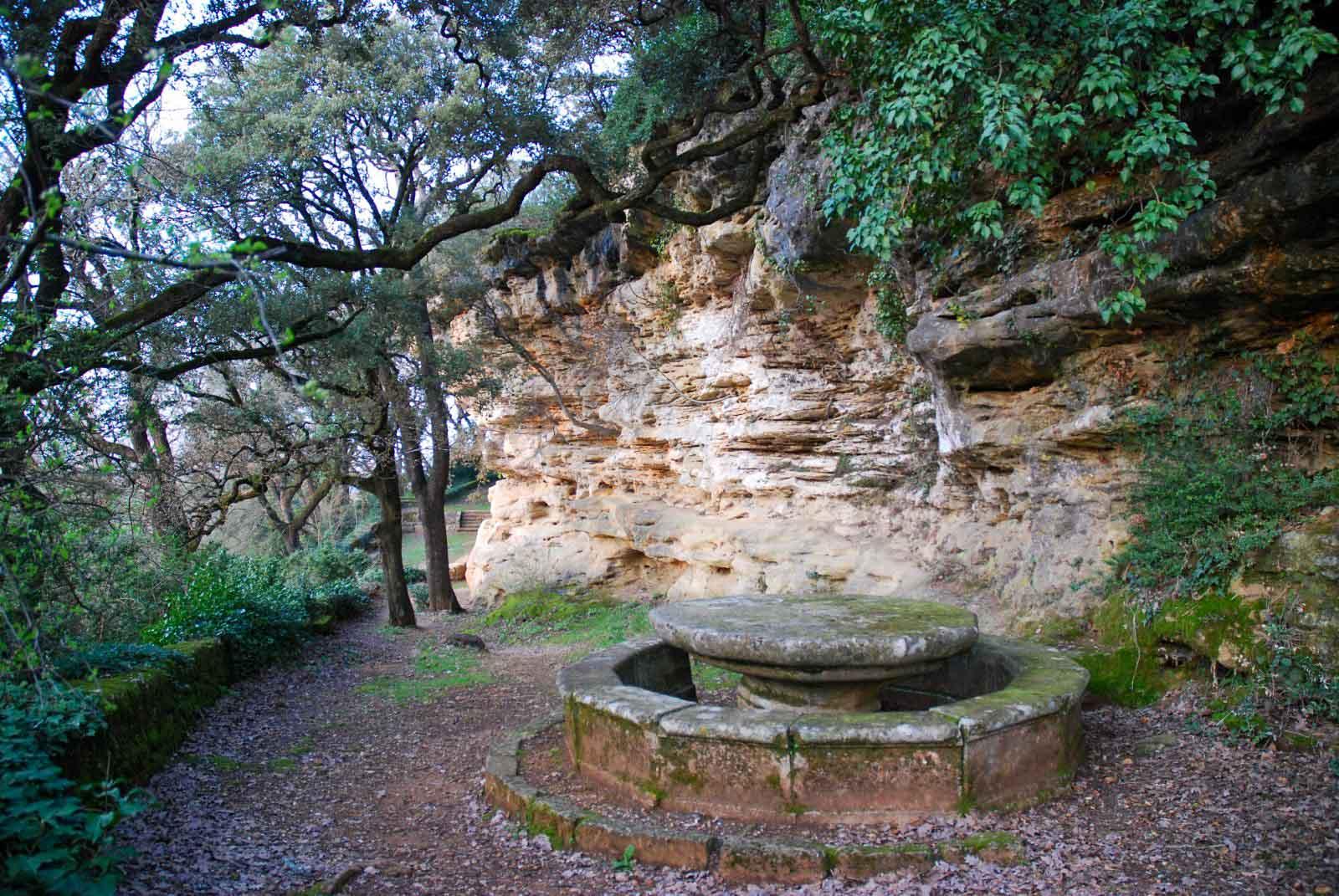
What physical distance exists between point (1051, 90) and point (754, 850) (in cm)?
509

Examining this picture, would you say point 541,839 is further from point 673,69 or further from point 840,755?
point 673,69

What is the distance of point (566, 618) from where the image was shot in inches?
506

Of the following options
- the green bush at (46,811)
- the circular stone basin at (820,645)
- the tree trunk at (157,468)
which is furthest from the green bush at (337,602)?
the circular stone basin at (820,645)

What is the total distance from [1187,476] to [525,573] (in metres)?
11.5

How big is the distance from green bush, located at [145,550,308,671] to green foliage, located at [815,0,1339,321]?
721 cm

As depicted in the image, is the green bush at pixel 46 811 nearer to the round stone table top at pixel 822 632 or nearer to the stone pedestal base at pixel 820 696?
the round stone table top at pixel 822 632

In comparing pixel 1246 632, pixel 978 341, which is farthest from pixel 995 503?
pixel 1246 632

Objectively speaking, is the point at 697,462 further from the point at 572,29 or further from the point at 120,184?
the point at 120,184

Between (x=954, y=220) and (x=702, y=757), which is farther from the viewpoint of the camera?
(x=954, y=220)

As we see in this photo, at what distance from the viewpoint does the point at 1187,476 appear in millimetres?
5871

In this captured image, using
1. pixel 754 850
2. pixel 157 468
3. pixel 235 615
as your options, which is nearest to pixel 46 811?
pixel 754 850

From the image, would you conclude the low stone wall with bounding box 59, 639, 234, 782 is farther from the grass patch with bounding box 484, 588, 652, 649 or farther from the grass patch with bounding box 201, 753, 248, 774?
the grass patch with bounding box 484, 588, 652, 649

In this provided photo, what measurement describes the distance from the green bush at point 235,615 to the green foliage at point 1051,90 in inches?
284

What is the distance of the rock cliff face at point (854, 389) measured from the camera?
5.50m
